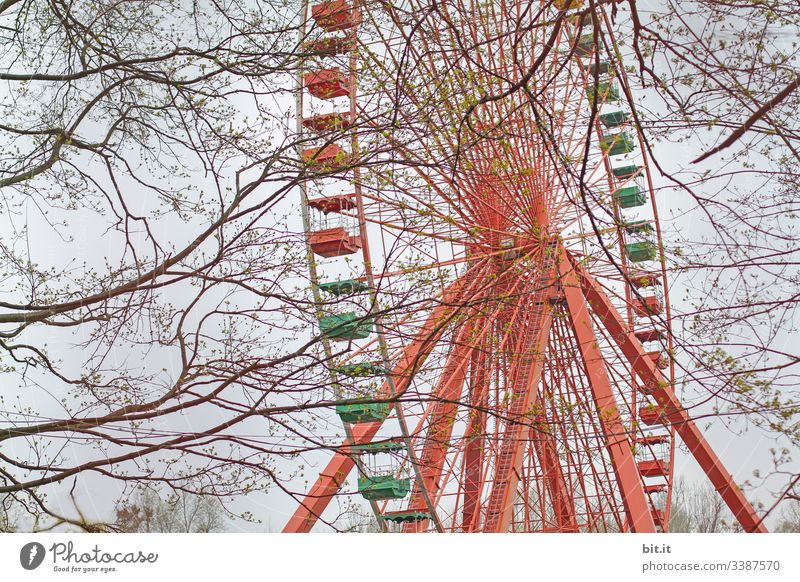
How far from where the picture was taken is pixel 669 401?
5.57 meters

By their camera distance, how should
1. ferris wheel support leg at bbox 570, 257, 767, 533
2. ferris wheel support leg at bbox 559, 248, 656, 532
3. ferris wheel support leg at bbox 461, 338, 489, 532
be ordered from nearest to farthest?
ferris wheel support leg at bbox 570, 257, 767, 533 < ferris wheel support leg at bbox 559, 248, 656, 532 < ferris wheel support leg at bbox 461, 338, 489, 532

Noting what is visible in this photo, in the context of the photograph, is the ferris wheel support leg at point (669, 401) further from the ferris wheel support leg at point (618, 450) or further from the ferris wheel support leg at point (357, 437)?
the ferris wheel support leg at point (357, 437)

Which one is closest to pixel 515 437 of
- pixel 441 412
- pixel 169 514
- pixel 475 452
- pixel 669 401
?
Answer: pixel 441 412

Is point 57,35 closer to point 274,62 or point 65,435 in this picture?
point 274,62

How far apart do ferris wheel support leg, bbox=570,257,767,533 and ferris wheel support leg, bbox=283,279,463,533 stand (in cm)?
97

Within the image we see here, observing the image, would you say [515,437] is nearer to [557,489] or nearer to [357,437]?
[357,437]

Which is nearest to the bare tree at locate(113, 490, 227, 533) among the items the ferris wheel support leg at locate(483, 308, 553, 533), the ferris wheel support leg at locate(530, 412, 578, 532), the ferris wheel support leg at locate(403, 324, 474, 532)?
the ferris wheel support leg at locate(403, 324, 474, 532)

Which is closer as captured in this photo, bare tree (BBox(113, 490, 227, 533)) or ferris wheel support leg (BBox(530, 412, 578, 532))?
bare tree (BBox(113, 490, 227, 533))

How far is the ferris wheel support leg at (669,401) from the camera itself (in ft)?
18.8

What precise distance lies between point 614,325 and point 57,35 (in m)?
4.01

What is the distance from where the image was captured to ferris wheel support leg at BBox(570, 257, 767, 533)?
5727 mm

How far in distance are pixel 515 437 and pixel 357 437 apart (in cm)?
98

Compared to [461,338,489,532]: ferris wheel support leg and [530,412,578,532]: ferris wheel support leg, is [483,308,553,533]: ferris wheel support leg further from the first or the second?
[530,412,578,532]: ferris wheel support leg
